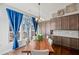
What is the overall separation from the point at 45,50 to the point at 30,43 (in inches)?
12.0

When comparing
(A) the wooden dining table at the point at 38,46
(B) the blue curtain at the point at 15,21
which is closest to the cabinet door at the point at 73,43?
(A) the wooden dining table at the point at 38,46

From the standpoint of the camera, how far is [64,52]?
2.28 metres

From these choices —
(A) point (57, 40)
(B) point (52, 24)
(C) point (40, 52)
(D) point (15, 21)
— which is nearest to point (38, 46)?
(C) point (40, 52)

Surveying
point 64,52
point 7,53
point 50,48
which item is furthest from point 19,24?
point 64,52

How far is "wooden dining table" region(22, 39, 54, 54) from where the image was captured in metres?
2.28

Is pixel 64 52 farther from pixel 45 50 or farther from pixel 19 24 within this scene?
pixel 19 24

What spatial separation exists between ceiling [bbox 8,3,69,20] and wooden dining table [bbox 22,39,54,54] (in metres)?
0.45

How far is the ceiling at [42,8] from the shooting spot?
2303 mm

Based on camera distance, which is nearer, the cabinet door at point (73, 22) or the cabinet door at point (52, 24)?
the cabinet door at point (73, 22)

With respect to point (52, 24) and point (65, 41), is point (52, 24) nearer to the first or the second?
point (52, 24)

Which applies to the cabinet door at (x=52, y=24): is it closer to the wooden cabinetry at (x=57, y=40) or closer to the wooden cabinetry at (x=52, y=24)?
the wooden cabinetry at (x=52, y=24)

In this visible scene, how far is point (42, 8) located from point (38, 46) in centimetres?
69

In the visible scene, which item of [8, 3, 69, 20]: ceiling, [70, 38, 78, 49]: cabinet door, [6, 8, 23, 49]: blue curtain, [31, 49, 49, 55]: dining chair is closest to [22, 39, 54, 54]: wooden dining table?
[31, 49, 49, 55]: dining chair

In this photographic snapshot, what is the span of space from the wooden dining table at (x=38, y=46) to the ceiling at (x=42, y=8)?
0.45 metres
